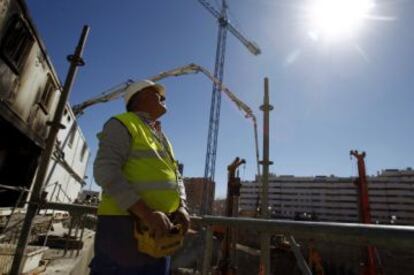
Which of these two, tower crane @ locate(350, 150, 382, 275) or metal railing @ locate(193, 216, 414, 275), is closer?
metal railing @ locate(193, 216, 414, 275)

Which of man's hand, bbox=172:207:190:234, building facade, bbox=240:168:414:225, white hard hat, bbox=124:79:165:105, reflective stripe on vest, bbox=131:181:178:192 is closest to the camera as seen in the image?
reflective stripe on vest, bbox=131:181:178:192

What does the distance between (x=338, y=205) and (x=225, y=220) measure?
12212cm

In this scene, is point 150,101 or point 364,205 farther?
point 364,205

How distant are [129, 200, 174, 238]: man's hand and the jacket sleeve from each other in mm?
38

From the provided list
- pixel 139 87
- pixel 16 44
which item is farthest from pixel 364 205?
pixel 16 44

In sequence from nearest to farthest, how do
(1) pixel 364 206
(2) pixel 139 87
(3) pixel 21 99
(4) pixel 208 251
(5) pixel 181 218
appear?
(5) pixel 181 218, (2) pixel 139 87, (4) pixel 208 251, (3) pixel 21 99, (1) pixel 364 206

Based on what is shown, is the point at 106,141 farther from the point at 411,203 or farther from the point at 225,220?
the point at 411,203

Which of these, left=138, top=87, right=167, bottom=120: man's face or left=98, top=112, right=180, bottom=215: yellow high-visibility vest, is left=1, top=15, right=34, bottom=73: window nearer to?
left=138, top=87, right=167, bottom=120: man's face

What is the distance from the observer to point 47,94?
8.98m

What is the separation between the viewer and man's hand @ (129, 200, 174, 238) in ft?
4.75

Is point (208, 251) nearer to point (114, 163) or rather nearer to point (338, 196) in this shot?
point (114, 163)

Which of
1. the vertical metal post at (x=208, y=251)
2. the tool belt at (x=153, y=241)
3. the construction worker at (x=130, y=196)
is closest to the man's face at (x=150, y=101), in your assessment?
the construction worker at (x=130, y=196)

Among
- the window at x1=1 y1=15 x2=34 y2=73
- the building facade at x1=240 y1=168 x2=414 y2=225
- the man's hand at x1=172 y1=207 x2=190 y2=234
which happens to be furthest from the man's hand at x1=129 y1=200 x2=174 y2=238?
the building facade at x1=240 y1=168 x2=414 y2=225

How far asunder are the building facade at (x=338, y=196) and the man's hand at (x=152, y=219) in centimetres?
8308
